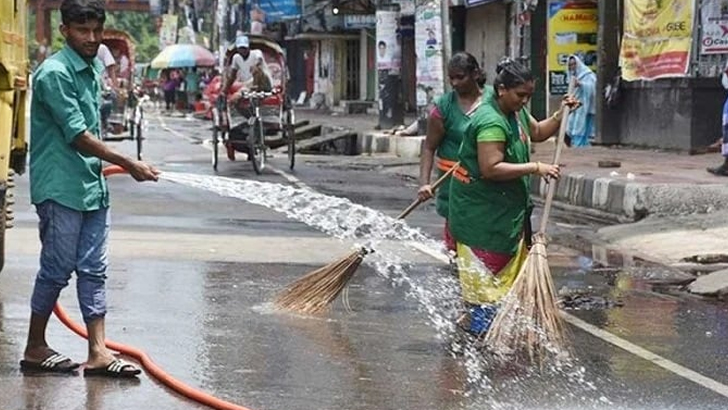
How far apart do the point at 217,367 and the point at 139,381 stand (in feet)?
1.63

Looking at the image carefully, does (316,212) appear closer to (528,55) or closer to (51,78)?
(51,78)

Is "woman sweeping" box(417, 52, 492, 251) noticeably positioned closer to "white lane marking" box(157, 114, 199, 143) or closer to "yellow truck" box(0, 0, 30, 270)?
"yellow truck" box(0, 0, 30, 270)

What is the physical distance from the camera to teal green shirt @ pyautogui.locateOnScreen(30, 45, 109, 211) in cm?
618

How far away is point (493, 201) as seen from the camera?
24.1ft

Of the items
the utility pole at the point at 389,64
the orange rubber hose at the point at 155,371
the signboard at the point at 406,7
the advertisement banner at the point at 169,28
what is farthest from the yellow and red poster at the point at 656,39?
the advertisement banner at the point at 169,28

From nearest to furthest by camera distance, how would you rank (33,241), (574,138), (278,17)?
(33,241) → (574,138) → (278,17)

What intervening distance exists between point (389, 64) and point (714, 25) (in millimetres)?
10736

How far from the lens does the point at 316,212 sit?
555 inches

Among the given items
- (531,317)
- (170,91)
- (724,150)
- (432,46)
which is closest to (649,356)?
(531,317)

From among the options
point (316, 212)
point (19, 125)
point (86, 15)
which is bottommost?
point (316, 212)

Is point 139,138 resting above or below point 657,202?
above

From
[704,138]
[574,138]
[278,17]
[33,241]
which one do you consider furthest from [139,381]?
[278,17]

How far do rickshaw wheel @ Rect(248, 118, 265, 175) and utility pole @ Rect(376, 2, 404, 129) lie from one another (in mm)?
9081

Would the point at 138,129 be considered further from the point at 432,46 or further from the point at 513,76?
the point at 513,76
